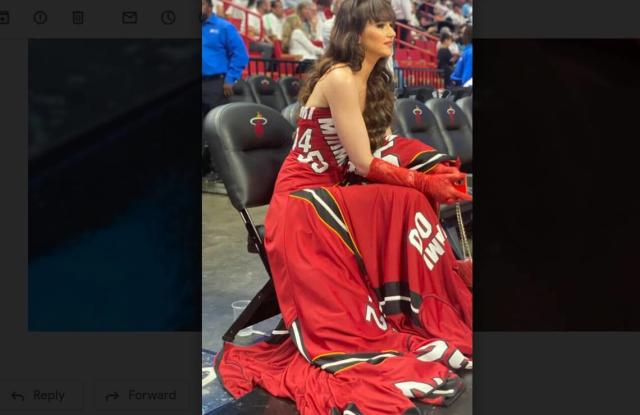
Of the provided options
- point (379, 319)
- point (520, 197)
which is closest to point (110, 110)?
point (520, 197)

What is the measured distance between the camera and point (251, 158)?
45.4 inches

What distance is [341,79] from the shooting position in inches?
39.8

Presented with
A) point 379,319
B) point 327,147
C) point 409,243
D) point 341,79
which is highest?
point 341,79

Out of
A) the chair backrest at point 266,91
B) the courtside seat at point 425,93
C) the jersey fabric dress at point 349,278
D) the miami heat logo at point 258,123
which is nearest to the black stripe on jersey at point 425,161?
the jersey fabric dress at point 349,278

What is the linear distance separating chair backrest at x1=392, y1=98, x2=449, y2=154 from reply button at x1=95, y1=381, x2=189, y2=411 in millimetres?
1063

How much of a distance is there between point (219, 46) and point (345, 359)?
50 cm

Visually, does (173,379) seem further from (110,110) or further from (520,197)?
(520,197)

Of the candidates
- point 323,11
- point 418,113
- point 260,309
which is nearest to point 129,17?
point 323,11

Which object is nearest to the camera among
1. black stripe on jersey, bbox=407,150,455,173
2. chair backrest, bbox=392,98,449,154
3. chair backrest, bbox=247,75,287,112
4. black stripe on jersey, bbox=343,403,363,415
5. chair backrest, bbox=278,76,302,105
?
black stripe on jersey, bbox=343,403,363,415

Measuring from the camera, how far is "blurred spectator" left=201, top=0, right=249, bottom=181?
0.61m

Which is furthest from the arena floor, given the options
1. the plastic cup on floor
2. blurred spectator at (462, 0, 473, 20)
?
blurred spectator at (462, 0, 473, 20)

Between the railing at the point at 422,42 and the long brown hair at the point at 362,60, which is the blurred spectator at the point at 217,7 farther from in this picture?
the railing at the point at 422,42

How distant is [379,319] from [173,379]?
0.44m

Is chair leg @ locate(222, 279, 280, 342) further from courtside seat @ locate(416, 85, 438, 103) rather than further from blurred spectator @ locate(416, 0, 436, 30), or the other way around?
courtside seat @ locate(416, 85, 438, 103)
